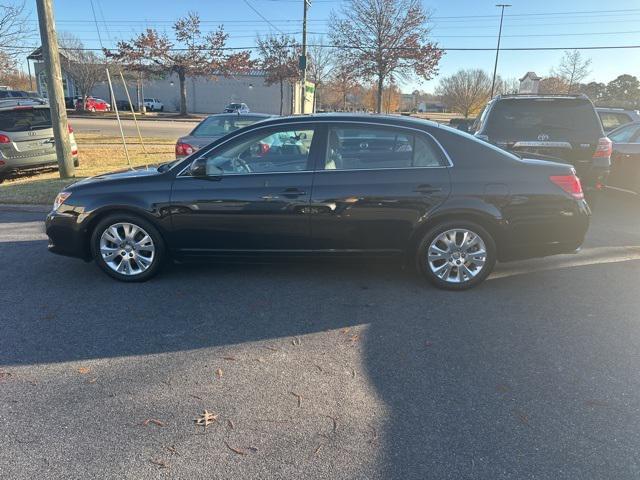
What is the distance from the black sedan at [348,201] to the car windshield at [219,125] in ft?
17.4

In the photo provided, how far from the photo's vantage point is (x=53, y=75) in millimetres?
Result: 9734

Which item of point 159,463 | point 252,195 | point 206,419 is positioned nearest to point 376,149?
point 252,195

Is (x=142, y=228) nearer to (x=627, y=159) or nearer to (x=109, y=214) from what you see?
(x=109, y=214)

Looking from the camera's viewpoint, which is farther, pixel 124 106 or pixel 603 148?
pixel 124 106

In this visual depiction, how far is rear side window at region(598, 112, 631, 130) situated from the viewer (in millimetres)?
11788

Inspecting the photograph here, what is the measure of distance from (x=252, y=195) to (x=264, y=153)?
0.45 meters

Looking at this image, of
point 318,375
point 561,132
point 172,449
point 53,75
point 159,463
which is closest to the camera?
point 159,463

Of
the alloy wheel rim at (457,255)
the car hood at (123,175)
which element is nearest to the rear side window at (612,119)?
the alloy wheel rim at (457,255)

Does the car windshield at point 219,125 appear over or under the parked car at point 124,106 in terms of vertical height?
under

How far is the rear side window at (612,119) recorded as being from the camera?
38.7 ft

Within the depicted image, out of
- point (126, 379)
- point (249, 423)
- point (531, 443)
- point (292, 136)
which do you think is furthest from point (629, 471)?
point (292, 136)

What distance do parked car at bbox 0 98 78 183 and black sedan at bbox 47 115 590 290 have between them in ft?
23.0

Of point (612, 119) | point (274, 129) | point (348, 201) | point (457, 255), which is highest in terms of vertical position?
point (612, 119)

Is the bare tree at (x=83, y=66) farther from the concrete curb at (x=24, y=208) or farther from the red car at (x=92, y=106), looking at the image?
the concrete curb at (x=24, y=208)
